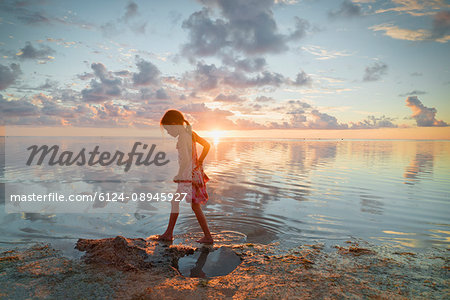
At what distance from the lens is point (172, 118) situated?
4.81 metres

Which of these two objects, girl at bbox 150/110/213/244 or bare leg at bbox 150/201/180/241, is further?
bare leg at bbox 150/201/180/241

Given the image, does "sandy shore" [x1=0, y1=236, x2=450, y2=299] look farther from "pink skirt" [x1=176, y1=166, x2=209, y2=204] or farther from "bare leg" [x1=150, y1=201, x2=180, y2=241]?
"pink skirt" [x1=176, y1=166, x2=209, y2=204]

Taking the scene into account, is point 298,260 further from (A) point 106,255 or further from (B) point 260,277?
(A) point 106,255

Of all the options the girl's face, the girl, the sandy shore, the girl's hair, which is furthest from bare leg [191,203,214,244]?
the girl's hair

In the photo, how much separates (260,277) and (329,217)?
400 cm

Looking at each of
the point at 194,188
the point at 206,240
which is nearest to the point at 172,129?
the point at 194,188

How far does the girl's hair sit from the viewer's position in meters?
4.79

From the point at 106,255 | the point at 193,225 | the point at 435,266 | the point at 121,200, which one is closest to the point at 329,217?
the point at 435,266

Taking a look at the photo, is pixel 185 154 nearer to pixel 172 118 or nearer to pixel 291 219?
pixel 172 118

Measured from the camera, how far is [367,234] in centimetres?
560

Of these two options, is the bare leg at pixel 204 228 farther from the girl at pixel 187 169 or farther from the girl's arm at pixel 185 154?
the girl's arm at pixel 185 154

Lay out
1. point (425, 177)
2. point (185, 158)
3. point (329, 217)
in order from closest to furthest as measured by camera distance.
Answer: point (185, 158) < point (329, 217) < point (425, 177)

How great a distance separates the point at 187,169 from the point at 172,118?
3.28ft

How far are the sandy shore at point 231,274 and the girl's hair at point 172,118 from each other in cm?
219
